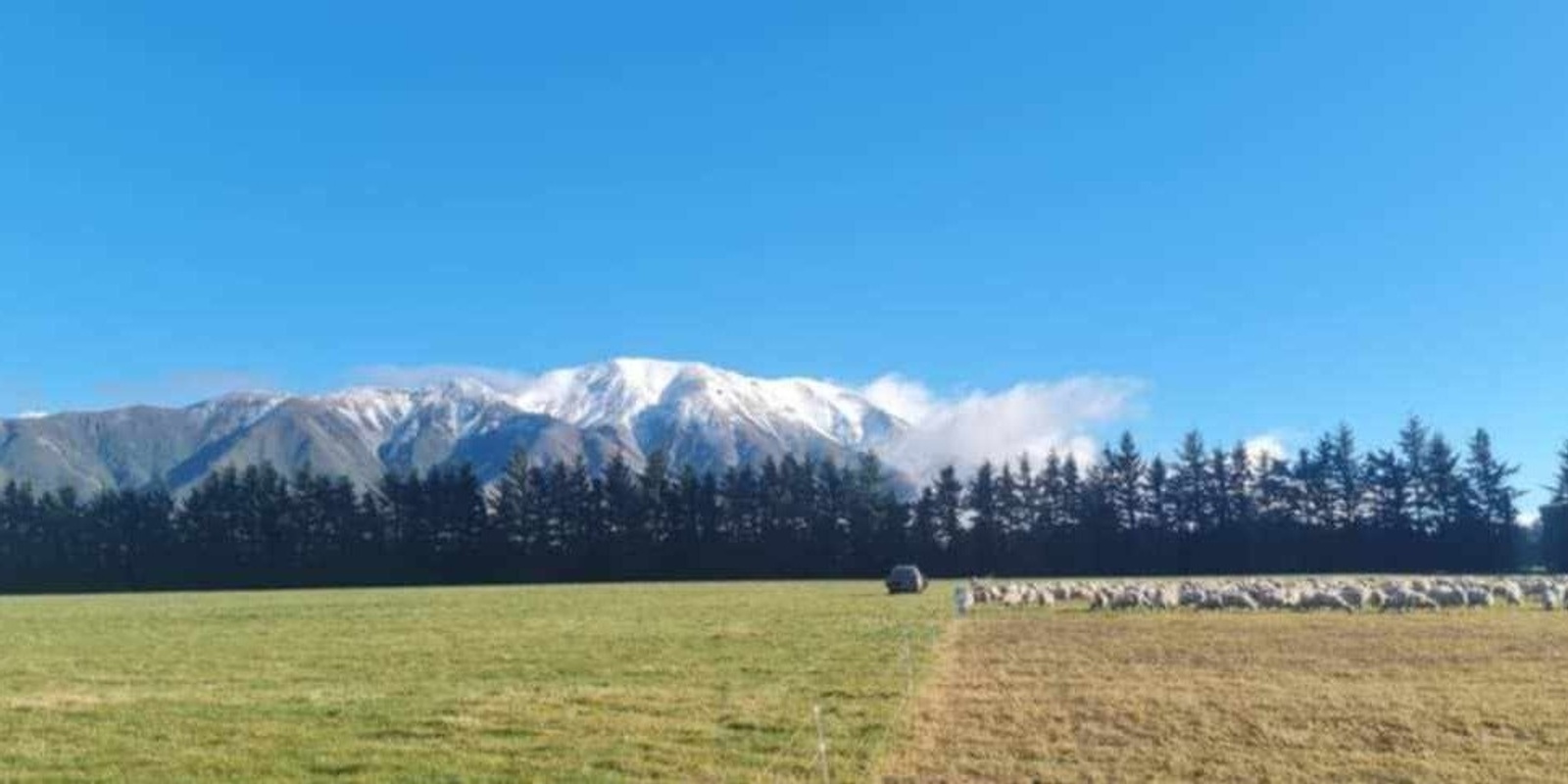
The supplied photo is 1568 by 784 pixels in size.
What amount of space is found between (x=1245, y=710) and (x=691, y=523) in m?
105

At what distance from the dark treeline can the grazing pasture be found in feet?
277

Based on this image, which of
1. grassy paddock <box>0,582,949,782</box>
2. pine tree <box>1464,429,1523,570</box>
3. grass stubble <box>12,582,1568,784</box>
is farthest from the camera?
pine tree <box>1464,429,1523,570</box>

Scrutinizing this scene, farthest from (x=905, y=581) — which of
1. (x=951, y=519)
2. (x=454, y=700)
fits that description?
(x=951, y=519)

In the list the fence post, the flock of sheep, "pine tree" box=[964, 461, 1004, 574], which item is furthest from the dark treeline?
the fence post

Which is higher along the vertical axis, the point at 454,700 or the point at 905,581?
the point at 905,581

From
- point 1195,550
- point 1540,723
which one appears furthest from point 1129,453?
point 1540,723

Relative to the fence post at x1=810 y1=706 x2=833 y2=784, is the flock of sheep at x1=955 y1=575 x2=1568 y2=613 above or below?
above

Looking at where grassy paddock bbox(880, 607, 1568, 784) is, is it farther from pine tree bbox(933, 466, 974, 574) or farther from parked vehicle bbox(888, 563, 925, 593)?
pine tree bbox(933, 466, 974, 574)

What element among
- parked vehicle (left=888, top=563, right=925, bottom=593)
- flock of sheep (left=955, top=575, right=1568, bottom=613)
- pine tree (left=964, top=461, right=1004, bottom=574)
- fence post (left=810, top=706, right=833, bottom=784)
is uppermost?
pine tree (left=964, top=461, right=1004, bottom=574)

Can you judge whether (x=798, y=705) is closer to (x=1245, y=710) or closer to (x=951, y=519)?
(x=1245, y=710)

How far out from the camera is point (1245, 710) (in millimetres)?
20766

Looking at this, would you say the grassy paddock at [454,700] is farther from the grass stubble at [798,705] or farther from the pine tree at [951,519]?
the pine tree at [951,519]

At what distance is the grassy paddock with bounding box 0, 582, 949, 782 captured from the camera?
53.9ft

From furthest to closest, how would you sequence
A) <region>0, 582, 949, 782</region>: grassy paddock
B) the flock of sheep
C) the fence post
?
the flock of sheep → <region>0, 582, 949, 782</region>: grassy paddock → the fence post
